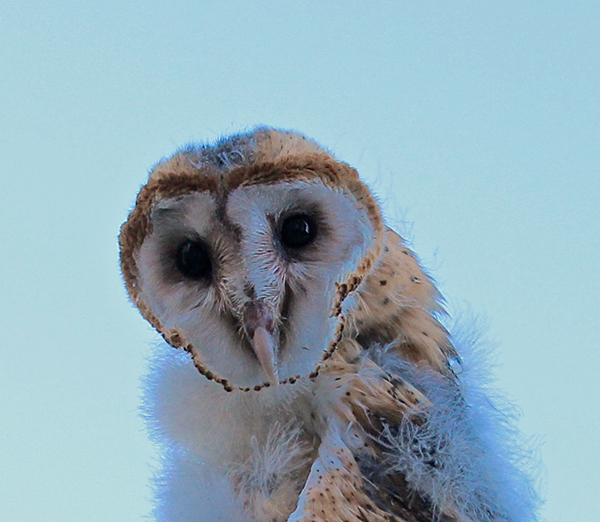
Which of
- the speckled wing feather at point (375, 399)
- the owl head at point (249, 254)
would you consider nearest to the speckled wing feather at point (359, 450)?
the speckled wing feather at point (375, 399)

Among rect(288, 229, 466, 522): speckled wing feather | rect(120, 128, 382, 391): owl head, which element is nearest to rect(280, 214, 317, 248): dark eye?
rect(120, 128, 382, 391): owl head

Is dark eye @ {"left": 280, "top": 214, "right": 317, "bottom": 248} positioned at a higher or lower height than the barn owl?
higher

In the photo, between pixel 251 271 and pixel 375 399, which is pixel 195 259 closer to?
pixel 251 271

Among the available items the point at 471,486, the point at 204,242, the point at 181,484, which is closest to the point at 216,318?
the point at 204,242

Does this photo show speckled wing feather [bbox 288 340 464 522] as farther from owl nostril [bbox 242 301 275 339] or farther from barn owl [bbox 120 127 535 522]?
owl nostril [bbox 242 301 275 339]

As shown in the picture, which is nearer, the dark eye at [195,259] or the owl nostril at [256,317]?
the owl nostril at [256,317]

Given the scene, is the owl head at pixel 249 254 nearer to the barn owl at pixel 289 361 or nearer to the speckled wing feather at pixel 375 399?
the barn owl at pixel 289 361

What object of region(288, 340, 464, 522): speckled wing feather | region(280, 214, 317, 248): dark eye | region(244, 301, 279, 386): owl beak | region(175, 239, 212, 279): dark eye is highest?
region(280, 214, 317, 248): dark eye

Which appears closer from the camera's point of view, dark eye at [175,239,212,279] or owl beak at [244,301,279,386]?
owl beak at [244,301,279,386]
